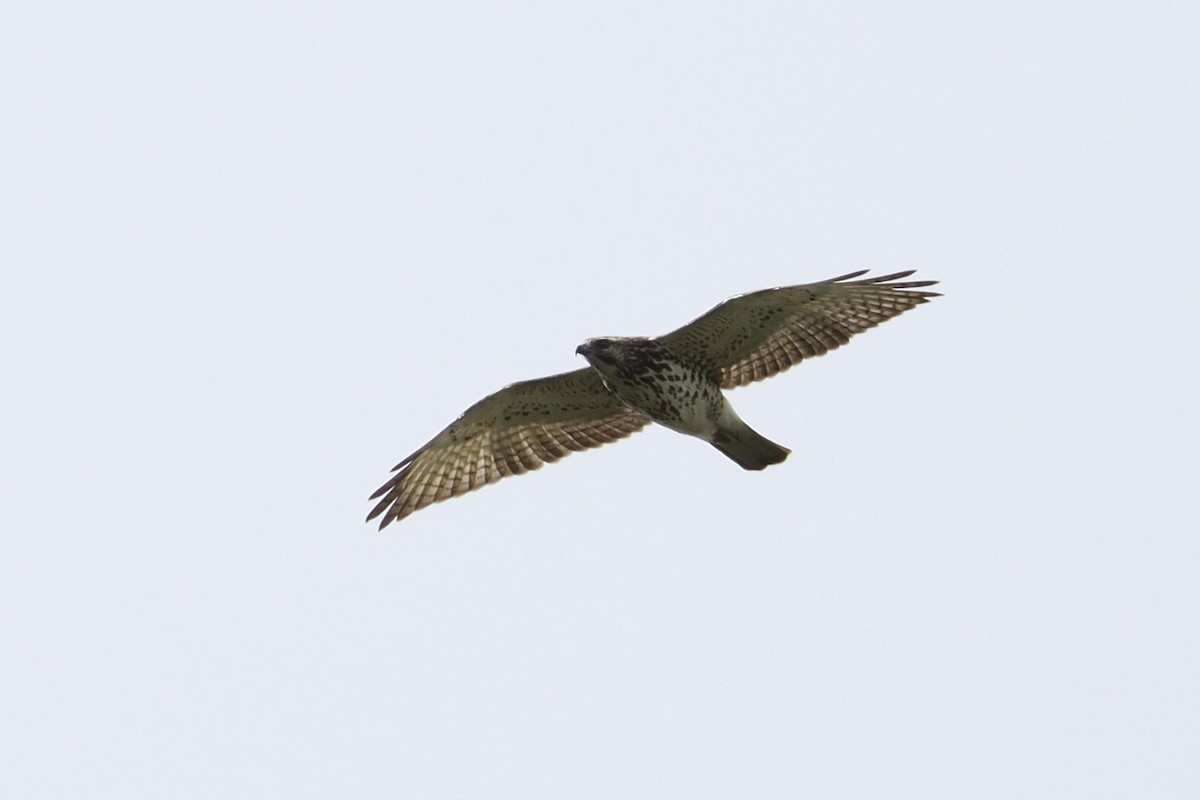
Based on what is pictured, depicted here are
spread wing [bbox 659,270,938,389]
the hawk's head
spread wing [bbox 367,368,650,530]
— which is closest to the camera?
the hawk's head

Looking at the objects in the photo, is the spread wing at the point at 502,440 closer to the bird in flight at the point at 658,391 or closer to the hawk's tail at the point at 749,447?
the bird in flight at the point at 658,391

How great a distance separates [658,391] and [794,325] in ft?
4.70

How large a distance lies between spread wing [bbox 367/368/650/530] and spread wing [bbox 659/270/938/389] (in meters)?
0.97

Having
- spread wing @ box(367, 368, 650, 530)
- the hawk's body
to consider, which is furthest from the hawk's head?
spread wing @ box(367, 368, 650, 530)

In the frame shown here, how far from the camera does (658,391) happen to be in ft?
48.6

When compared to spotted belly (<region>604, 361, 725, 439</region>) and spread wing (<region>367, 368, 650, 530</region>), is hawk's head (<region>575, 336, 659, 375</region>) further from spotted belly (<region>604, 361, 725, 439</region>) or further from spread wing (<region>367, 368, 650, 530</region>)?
spread wing (<region>367, 368, 650, 530</region>)

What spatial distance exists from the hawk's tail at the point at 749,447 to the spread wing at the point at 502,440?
0.92 m

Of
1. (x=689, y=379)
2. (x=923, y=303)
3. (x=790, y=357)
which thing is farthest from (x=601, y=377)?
(x=923, y=303)

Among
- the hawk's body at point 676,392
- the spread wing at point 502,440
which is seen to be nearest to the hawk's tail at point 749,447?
the hawk's body at point 676,392

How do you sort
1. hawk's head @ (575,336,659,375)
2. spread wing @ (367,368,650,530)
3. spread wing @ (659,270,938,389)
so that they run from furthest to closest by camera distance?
spread wing @ (367,368,650,530), spread wing @ (659,270,938,389), hawk's head @ (575,336,659,375)

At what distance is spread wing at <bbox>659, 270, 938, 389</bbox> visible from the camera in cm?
1517

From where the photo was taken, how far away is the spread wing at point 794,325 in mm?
15172

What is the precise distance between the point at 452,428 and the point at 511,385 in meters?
0.80

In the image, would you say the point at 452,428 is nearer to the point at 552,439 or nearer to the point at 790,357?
the point at 552,439
